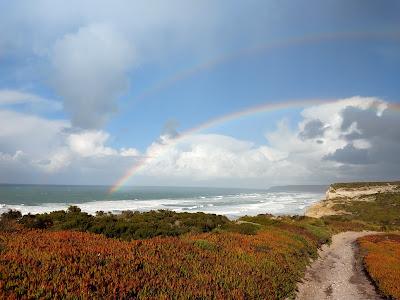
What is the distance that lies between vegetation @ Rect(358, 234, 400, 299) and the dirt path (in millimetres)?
476

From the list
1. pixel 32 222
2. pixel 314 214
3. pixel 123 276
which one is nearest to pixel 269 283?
pixel 123 276

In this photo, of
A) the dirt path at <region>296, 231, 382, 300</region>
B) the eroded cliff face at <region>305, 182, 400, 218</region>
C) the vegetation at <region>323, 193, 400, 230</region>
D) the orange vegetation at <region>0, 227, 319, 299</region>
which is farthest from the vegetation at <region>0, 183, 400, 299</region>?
the eroded cliff face at <region>305, 182, 400, 218</region>

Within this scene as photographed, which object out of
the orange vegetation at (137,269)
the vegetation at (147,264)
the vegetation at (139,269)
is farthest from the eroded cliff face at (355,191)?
the orange vegetation at (137,269)

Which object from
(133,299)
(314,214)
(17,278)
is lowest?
(314,214)

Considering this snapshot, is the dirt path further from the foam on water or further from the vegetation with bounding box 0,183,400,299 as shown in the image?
the foam on water

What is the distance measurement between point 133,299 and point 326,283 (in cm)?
1155

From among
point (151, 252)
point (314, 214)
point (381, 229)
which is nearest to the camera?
point (151, 252)

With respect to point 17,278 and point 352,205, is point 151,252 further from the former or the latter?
point 352,205

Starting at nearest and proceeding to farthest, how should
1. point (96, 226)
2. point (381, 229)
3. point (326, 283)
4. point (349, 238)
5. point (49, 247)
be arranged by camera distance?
1. point (49, 247)
2. point (326, 283)
3. point (96, 226)
4. point (349, 238)
5. point (381, 229)

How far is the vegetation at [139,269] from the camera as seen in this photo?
887 cm

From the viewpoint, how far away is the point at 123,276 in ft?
33.8

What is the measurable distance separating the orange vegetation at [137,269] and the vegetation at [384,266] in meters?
3.82

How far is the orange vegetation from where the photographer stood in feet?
29.0

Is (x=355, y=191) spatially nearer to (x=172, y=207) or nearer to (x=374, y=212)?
(x=374, y=212)
